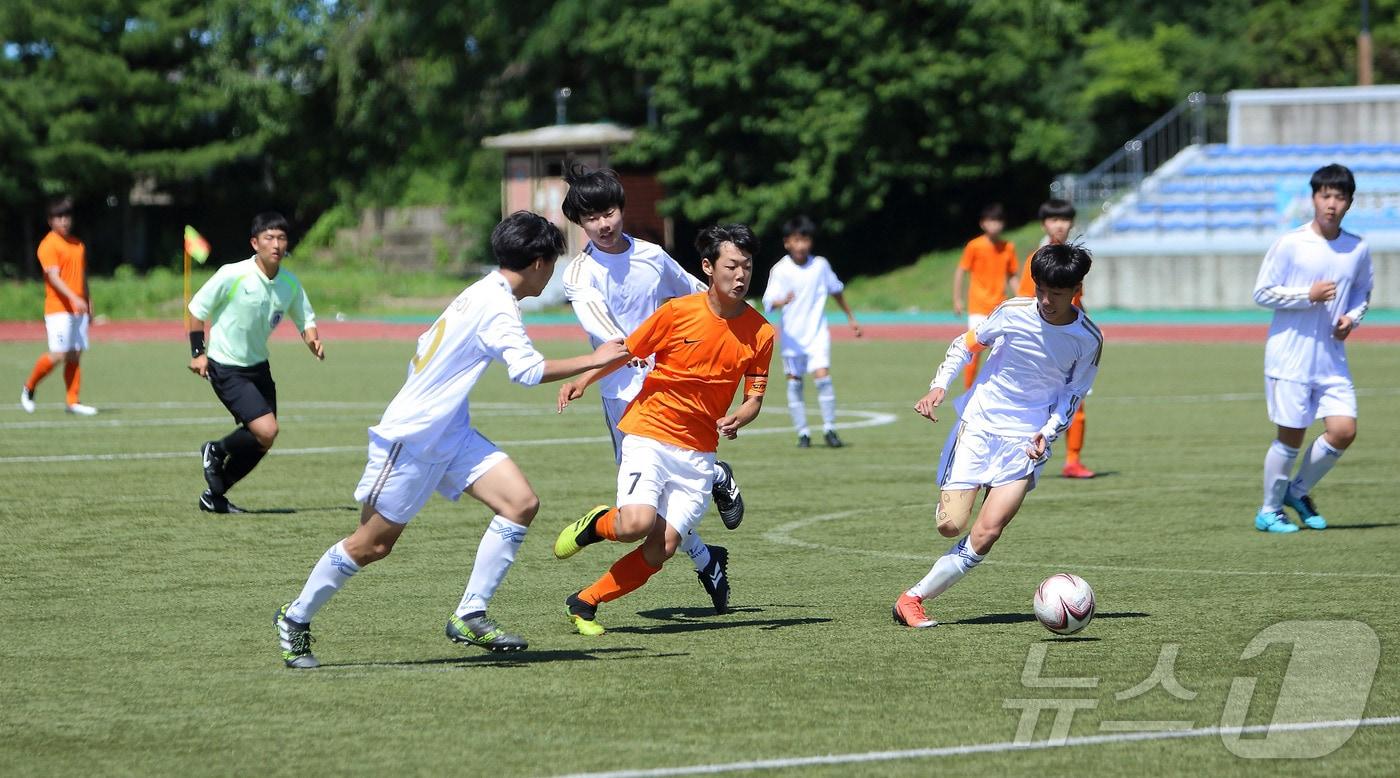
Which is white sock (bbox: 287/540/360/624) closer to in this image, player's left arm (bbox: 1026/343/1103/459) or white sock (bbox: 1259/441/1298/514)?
player's left arm (bbox: 1026/343/1103/459)

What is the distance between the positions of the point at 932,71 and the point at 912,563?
113 feet

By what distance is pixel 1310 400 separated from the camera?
10.8 meters

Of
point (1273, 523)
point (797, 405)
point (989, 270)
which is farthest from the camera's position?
point (797, 405)

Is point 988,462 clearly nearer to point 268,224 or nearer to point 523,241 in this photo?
point 523,241

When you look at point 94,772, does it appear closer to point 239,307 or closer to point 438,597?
point 438,597

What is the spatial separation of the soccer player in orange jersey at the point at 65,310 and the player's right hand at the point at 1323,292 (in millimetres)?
A: 12756

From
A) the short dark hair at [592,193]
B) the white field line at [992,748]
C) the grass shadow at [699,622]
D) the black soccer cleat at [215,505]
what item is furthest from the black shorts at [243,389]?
the white field line at [992,748]

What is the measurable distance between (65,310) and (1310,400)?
43.4ft

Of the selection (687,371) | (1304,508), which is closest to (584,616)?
(687,371)

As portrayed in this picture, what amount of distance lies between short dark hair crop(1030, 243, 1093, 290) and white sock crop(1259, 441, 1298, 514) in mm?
3736

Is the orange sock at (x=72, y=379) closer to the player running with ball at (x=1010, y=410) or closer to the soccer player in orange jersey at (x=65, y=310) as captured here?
the soccer player in orange jersey at (x=65, y=310)

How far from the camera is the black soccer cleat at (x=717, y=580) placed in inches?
326

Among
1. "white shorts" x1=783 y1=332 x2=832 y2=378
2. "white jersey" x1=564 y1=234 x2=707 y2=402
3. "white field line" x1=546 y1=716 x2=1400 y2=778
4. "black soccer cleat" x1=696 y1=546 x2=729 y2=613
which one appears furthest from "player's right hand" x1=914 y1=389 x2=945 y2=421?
"white shorts" x1=783 y1=332 x2=832 y2=378

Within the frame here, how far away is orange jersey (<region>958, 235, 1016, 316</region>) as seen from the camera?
15977 mm
